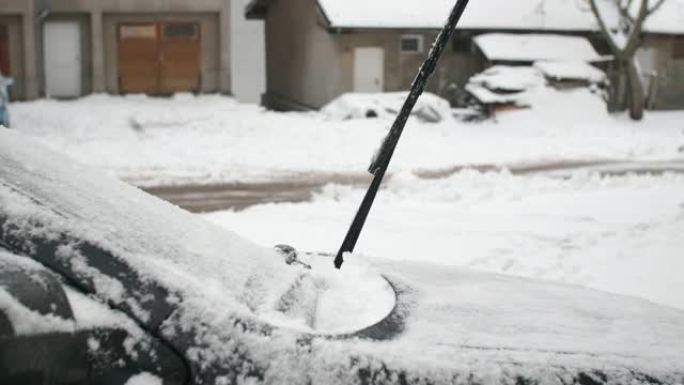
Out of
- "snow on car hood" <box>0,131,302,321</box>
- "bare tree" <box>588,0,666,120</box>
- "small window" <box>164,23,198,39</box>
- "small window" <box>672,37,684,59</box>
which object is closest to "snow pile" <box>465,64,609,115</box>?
"bare tree" <box>588,0,666,120</box>

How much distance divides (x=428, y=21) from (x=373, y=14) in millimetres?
1889

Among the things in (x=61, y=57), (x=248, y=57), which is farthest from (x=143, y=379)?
(x=248, y=57)

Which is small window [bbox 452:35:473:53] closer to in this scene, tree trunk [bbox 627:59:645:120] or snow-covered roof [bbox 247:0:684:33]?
snow-covered roof [bbox 247:0:684:33]

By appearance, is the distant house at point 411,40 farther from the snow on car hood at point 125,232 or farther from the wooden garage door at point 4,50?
the snow on car hood at point 125,232

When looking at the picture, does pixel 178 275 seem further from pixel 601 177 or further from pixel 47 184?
pixel 601 177

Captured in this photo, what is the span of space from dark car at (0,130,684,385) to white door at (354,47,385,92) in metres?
25.4

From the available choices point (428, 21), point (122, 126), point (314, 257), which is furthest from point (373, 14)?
point (314, 257)

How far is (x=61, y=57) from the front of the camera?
31.3 meters

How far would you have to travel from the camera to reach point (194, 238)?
238 centimetres

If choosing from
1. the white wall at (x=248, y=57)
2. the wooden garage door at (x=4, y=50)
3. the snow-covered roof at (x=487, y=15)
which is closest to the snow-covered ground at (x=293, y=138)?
the wooden garage door at (x=4, y=50)

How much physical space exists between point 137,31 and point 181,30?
1695mm

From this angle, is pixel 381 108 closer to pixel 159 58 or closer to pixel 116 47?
pixel 159 58

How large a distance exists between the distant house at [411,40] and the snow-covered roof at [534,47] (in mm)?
390

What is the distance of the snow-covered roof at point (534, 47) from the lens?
27.5 m
